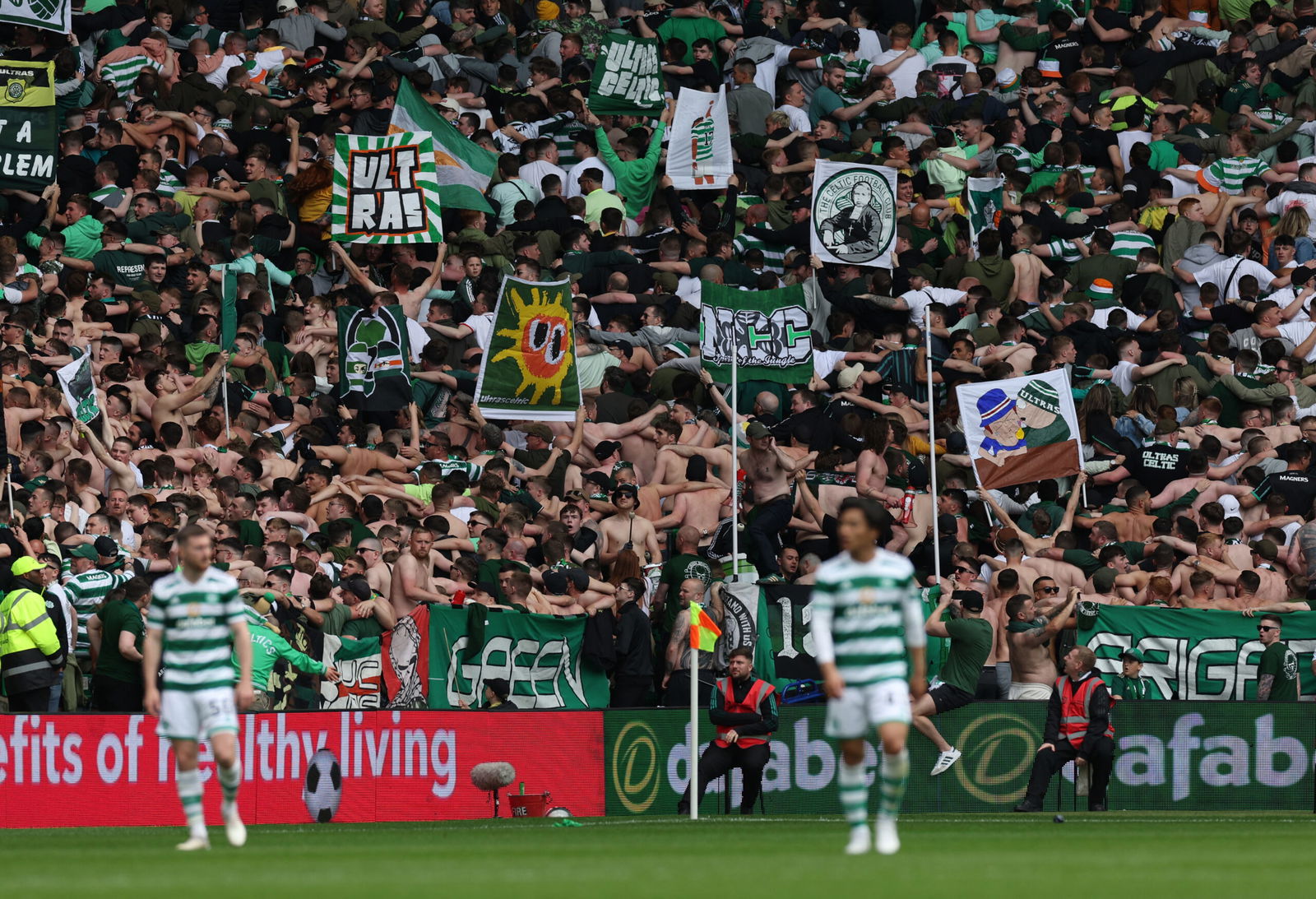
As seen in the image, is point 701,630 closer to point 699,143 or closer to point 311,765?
point 311,765

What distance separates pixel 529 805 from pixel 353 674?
1.93 metres

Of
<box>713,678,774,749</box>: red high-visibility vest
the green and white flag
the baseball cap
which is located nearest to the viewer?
the baseball cap

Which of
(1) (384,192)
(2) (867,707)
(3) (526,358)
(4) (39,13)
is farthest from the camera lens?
(4) (39,13)

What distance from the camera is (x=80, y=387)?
20312mm

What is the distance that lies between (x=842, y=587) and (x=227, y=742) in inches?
140

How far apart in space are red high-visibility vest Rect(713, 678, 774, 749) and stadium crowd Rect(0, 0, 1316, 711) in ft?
5.14

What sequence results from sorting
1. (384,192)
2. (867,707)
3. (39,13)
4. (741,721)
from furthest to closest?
(39,13) < (384,192) < (741,721) < (867,707)

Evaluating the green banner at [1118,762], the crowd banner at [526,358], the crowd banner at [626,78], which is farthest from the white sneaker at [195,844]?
the crowd banner at [626,78]

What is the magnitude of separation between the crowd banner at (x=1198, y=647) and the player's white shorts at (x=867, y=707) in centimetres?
1012

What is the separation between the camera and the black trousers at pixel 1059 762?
63.0 ft

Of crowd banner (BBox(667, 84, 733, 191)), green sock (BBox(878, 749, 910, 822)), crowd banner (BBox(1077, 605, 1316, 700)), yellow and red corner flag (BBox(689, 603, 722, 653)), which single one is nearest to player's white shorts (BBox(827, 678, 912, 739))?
green sock (BBox(878, 749, 910, 822))

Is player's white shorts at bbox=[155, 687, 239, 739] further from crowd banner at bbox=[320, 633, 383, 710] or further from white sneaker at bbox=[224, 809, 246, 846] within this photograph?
crowd banner at bbox=[320, 633, 383, 710]

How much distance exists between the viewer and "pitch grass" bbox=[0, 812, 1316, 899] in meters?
9.54

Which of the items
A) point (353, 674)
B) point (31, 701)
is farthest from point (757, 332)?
point (31, 701)
